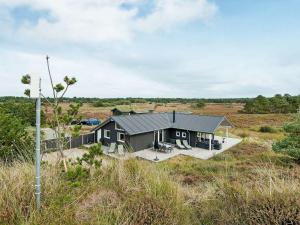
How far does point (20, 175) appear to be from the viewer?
3.29m

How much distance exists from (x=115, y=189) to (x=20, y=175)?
4.80 ft

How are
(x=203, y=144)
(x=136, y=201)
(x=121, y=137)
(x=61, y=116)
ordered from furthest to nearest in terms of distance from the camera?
1. (x=203, y=144)
2. (x=121, y=137)
3. (x=61, y=116)
4. (x=136, y=201)

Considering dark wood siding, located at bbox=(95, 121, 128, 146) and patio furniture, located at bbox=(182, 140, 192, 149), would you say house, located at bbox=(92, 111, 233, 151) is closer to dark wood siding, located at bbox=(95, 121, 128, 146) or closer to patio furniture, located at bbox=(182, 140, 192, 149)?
dark wood siding, located at bbox=(95, 121, 128, 146)

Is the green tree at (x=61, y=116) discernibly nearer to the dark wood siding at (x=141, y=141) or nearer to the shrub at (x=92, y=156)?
the shrub at (x=92, y=156)

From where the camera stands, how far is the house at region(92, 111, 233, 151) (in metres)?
20.0

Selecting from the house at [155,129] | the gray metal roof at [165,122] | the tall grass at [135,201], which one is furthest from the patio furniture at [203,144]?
the tall grass at [135,201]

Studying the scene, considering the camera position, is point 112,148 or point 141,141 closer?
point 112,148

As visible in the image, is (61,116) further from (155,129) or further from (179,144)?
(179,144)

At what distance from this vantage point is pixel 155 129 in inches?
838

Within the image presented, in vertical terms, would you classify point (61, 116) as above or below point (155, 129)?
above

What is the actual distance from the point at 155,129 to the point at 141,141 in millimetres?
1961

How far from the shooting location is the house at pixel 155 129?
65.5ft

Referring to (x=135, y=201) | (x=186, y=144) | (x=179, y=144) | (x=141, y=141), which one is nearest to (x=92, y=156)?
(x=135, y=201)

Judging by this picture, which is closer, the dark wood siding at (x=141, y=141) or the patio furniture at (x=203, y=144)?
the dark wood siding at (x=141, y=141)
